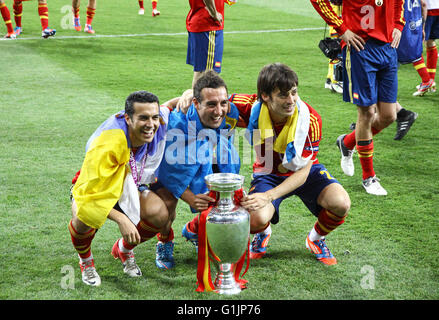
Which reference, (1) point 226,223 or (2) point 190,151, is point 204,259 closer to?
(1) point 226,223

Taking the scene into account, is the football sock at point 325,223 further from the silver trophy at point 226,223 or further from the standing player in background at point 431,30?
the standing player in background at point 431,30

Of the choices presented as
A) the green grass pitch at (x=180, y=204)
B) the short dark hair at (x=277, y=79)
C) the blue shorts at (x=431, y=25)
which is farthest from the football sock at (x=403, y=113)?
the short dark hair at (x=277, y=79)

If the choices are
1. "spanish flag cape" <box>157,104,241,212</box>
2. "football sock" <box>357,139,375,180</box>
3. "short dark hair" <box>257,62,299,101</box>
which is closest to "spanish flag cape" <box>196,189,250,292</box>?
"spanish flag cape" <box>157,104,241,212</box>

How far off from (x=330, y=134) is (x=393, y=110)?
1.21 m

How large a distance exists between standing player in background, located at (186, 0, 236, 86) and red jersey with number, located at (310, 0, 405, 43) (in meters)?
1.70

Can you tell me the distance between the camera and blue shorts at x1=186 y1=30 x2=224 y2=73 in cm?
554

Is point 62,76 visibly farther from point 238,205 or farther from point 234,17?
point 234,17

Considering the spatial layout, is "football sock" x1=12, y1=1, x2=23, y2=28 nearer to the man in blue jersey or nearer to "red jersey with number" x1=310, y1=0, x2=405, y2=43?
"red jersey with number" x1=310, y1=0, x2=405, y2=43

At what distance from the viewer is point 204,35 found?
18.1 feet

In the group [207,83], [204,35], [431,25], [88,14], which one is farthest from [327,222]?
[88,14]

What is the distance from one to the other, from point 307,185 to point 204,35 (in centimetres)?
290

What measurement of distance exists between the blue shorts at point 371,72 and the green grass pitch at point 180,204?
0.63m

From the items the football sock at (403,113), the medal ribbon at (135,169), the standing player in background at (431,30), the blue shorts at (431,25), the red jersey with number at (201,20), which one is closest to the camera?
the medal ribbon at (135,169)

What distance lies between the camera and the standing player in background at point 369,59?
12.7 feet
